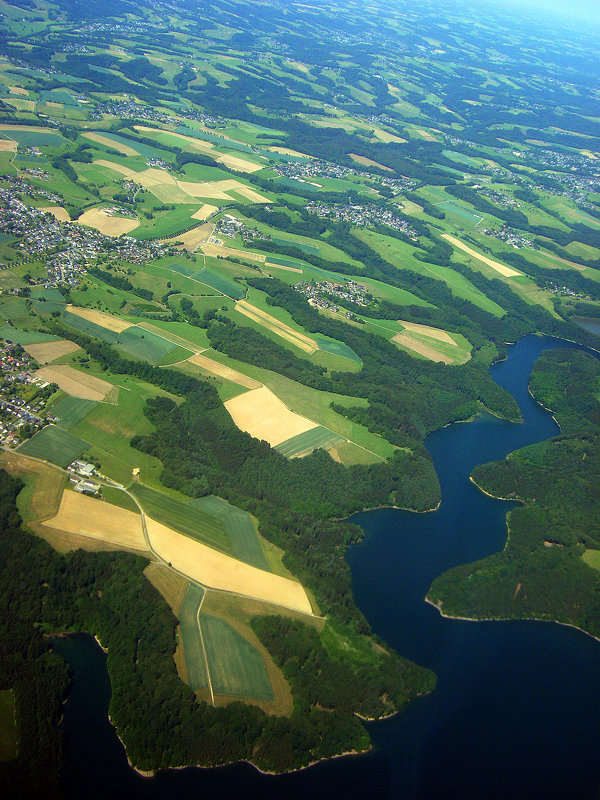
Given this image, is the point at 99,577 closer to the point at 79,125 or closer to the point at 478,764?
the point at 478,764

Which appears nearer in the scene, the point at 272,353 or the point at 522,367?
the point at 272,353

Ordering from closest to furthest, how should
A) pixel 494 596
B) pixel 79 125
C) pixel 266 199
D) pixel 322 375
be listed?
pixel 494 596, pixel 322 375, pixel 266 199, pixel 79 125

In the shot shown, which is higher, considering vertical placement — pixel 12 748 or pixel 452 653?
pixel 452 653

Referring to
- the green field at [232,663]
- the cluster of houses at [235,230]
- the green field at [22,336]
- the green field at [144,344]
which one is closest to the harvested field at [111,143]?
the cluster of houses at [235,230]

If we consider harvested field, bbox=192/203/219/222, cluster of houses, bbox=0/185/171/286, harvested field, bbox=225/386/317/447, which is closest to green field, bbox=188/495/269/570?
harvested field, bbox=225/386/317/447

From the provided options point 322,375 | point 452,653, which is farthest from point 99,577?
point 322,375

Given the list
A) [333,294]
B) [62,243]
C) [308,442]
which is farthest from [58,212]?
[308,442]
